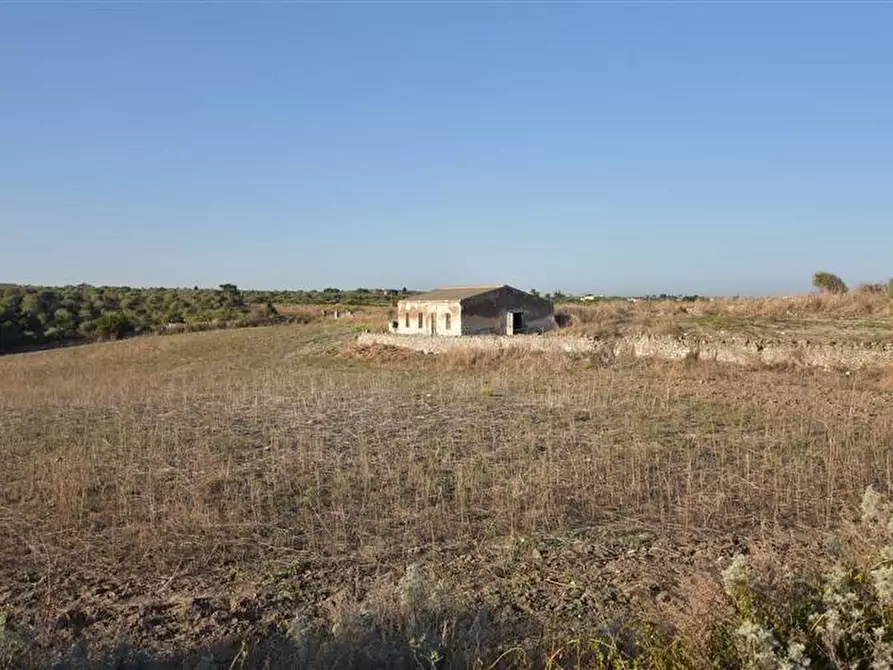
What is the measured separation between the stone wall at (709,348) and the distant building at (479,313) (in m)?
2.74

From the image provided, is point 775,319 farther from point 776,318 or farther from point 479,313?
point 479,313

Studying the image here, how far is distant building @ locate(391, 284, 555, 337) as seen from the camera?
26.6 m

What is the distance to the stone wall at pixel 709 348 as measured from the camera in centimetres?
1638

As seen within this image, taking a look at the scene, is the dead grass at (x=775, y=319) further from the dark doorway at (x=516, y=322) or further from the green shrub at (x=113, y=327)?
the green shrub at (x=113, y=327)

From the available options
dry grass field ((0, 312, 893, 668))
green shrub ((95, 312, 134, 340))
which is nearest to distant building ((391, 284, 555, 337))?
dry grass field ((0, 312, 893, 668))

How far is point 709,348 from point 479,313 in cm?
1008

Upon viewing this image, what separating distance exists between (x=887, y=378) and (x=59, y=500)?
15637mm

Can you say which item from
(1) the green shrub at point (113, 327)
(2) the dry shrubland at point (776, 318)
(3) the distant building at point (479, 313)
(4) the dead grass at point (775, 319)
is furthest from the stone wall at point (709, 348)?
(1) the green shrub at point (113, 327)

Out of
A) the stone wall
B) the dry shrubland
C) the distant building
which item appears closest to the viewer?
the stone wall

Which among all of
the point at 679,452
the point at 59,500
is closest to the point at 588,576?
the point at 679,452

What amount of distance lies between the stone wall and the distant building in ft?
8.97

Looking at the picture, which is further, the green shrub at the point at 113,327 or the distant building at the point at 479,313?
the green shrub at the point at 113,327

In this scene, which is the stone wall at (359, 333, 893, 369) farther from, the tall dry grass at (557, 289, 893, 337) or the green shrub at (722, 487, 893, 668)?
the green shrub at (722, 487, 893, 668)

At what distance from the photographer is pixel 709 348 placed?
18750 mm
